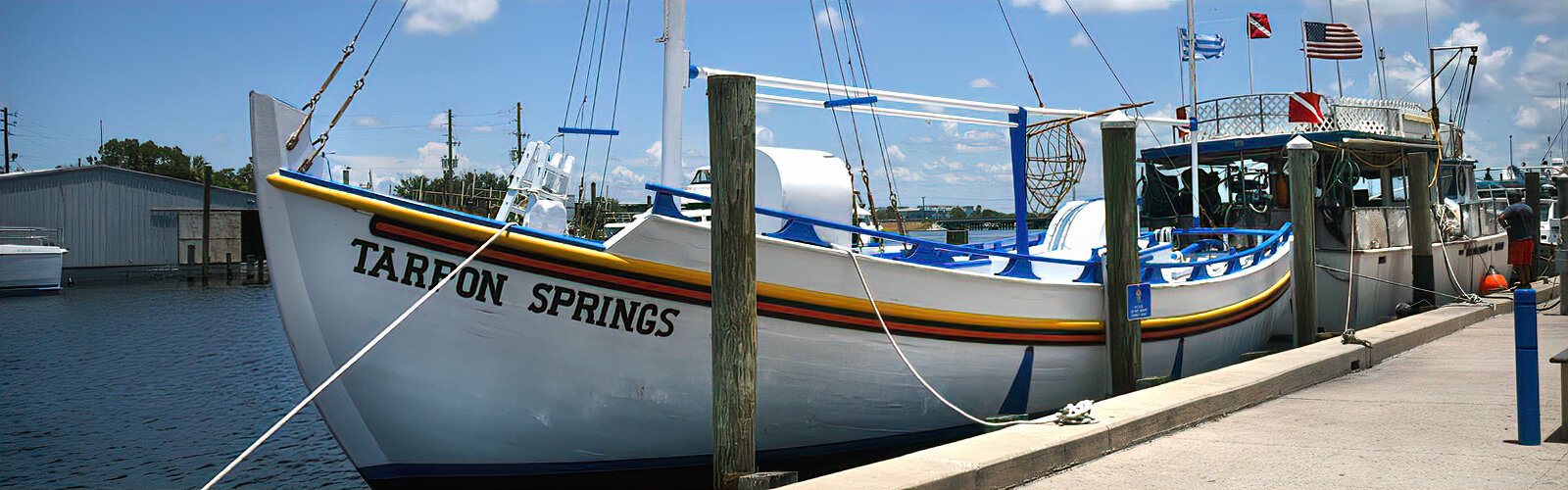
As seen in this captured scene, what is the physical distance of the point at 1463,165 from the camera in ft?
64.8

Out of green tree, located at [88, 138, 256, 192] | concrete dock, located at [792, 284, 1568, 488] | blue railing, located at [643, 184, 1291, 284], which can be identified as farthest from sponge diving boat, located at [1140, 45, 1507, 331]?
green tree, located at [88, 138, 256, 192]

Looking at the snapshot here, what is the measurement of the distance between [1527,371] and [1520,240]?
56.6ft

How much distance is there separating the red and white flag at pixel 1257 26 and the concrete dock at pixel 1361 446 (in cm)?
978

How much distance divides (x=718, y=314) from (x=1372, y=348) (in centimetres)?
777

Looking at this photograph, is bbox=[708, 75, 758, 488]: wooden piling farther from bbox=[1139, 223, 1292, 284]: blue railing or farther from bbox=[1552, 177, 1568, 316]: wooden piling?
bbox=[1552, 177, 1568, 316]: wooden piling

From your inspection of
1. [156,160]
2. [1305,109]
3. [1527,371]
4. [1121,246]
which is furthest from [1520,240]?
[156,160]

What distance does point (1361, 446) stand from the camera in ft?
22.2

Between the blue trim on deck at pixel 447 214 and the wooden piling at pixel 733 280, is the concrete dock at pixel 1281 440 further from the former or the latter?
the blue trim on deck at pixel 447 214

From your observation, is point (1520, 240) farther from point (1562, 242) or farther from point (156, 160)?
point (156, 160)

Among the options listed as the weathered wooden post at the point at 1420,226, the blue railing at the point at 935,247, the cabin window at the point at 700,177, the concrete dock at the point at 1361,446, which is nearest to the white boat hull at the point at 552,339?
the blue railing at the point at 935,247

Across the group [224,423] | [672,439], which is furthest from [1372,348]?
[224,423]

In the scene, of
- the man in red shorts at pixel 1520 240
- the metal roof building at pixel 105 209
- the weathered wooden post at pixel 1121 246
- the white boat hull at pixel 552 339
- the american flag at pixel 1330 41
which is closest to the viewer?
the white boat hull at pixel 552 339

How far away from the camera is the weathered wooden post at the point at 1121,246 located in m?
9.30

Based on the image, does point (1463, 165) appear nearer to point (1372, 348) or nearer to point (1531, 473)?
point (1372, 348)
